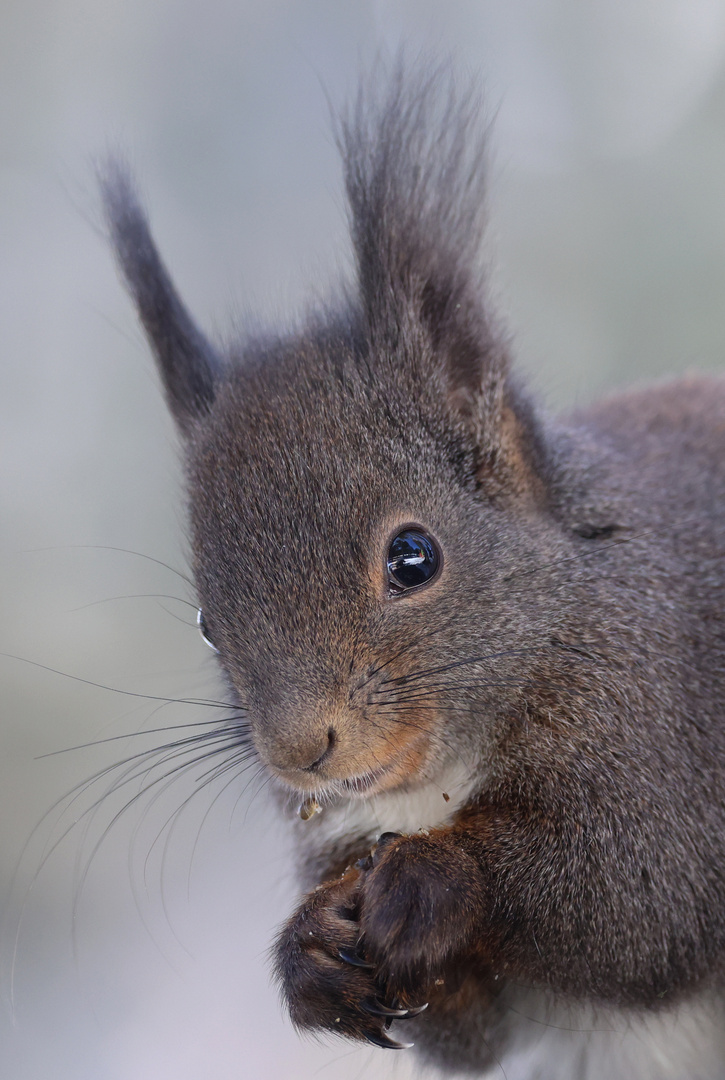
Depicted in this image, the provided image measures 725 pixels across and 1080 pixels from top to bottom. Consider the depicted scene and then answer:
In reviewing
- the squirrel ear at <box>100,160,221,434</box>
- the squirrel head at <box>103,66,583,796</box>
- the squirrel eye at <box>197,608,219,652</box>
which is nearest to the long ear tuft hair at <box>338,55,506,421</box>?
the squirrel head at <box>103,66,583,796</box>

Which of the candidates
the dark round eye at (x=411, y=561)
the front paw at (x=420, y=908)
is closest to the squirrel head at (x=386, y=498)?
the dark round eye at (x=411, y=561)

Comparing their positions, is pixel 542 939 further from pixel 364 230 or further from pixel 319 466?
pixel 364 230

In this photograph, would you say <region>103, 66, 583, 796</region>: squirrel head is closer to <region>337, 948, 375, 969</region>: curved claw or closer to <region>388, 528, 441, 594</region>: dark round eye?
<region>388, 528, 441, 594</region>: dark round eye

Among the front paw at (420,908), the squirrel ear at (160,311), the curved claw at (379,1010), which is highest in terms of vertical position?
the squirrel ear at (160,311)

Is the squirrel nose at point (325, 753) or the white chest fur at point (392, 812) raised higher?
the squirrel nose at point (325, 753)

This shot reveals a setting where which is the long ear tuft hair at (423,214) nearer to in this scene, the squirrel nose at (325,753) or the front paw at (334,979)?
the squirrel nose at (325,753)

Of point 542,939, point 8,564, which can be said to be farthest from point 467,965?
point 8,564

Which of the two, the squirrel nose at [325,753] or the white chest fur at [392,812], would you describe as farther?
the white chest fur at [392,812]

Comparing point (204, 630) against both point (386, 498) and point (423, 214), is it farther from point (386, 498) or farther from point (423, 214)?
point (423, 214)
